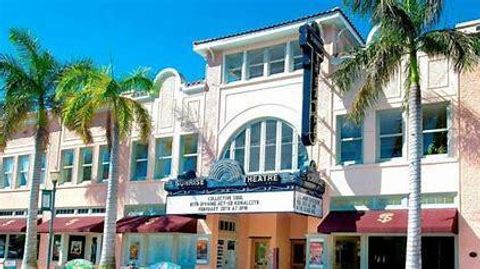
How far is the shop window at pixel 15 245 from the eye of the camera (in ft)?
115

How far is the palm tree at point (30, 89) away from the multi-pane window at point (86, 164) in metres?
3.39

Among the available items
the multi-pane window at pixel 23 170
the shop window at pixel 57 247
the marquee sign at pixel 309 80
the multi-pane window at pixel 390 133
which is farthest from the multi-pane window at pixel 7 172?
the multi-pane window at pixel 390 133

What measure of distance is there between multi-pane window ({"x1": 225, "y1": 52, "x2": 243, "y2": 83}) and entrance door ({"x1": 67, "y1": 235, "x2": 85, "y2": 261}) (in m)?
11.2

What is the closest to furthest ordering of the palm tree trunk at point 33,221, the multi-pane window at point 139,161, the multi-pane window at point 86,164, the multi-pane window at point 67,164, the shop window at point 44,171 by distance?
1. the palm tree trunk at point 33,221
2. the multi-pane window at point 139,161
3. the multi-pane window at point 86,164
4. the multi-pane window at point 67,164
5. the shop window at point 44,171

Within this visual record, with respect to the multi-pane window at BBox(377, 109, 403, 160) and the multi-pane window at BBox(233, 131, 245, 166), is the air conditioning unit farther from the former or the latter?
the multi-pane window at BBox(233, 131, 245, 166)

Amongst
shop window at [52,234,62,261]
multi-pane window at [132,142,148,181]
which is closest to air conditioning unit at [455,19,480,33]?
multi-pane window at [132,142,148,181]

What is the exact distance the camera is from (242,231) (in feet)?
95.0

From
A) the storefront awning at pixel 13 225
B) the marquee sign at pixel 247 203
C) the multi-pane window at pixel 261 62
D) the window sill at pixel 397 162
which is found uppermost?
the multi-pane window at pixel 261 62

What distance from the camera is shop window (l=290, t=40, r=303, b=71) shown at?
2662cm

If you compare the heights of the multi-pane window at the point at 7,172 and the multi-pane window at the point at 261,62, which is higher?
the multi-pane window at the point at 261,62

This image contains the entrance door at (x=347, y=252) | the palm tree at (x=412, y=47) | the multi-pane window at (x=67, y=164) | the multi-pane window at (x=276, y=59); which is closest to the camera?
the palm tree at (x=412, y=47)

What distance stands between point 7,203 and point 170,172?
39.4 feet

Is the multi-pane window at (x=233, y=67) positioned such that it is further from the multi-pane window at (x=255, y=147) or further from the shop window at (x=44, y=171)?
the shop window at (x=44, y=171)

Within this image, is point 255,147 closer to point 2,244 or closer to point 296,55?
point 296,55
